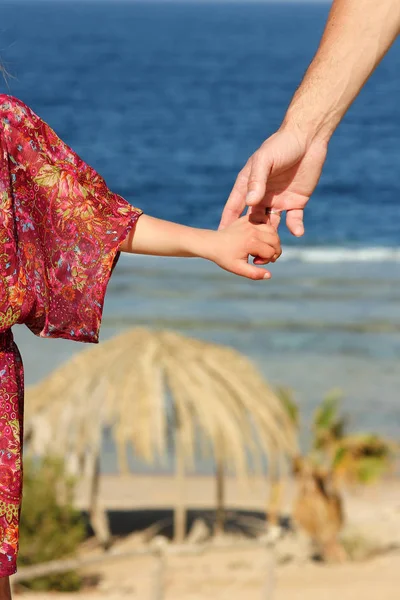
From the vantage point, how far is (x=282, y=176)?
8.44ft

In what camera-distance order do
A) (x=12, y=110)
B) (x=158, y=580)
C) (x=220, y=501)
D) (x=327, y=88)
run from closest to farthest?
(x=12, y=110) < (x=327, y=88) < (x=158, y=580) < (x=220, y=501)

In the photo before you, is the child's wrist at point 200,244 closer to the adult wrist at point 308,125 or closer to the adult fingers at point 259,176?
the adult fingers at point 259,176

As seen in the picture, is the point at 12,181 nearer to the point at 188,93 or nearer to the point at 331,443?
the point at 331,443

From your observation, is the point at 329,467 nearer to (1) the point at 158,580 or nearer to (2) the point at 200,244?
(1) the point at 158,580

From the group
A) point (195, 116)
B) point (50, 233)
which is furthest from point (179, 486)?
point (195, 116)

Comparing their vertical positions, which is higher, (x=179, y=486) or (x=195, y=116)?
(x=195, y=116)

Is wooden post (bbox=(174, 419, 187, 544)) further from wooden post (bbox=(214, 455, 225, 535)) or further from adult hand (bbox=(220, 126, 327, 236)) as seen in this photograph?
adult hand (bbox=(220, 126, 327, 236))

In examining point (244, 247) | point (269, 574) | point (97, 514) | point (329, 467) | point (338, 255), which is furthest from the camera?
point (338, 255)

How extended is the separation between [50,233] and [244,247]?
401 mm

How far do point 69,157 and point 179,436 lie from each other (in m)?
6.68

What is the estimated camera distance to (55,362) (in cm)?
1582

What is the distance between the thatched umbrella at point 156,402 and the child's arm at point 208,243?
599 cm

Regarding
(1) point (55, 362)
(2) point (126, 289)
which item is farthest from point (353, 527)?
(2) point (126, 289)

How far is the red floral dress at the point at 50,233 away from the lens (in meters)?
2.14
